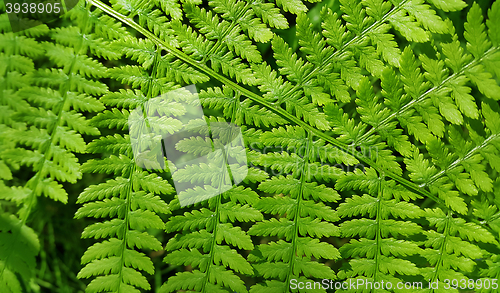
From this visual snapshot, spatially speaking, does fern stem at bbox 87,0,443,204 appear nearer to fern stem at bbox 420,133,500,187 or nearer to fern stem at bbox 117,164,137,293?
fern stem at bbox 420,133,500,187

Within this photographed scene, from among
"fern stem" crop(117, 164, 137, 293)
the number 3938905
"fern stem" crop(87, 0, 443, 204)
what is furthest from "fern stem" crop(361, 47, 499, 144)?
the number 3938905

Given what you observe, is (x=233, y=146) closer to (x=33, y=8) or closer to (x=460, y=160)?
(x=460, y=160)

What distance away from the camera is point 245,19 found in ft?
4.70

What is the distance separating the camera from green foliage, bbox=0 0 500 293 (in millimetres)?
1419

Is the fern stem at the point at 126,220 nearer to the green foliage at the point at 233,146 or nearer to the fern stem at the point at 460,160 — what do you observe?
the green foliage at the point at 233,146

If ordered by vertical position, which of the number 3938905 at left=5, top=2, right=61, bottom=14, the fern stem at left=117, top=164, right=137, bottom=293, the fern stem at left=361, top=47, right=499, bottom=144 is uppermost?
the number 3938905 at left=5, top=2, right=61, bottom=14

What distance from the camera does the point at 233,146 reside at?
1.48 meters

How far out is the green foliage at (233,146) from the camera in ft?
4.66

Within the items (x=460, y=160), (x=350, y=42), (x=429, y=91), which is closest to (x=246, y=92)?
(x=350, y=42)

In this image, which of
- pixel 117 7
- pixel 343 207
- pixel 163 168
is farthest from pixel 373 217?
pixel 117 7

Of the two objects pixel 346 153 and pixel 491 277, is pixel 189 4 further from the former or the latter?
pixel 491 277

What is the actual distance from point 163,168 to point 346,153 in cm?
97

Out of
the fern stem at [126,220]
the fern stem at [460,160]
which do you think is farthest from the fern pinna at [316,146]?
the fern stem at [126,220]

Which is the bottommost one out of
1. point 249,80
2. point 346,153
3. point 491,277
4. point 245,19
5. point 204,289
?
point 204,289
